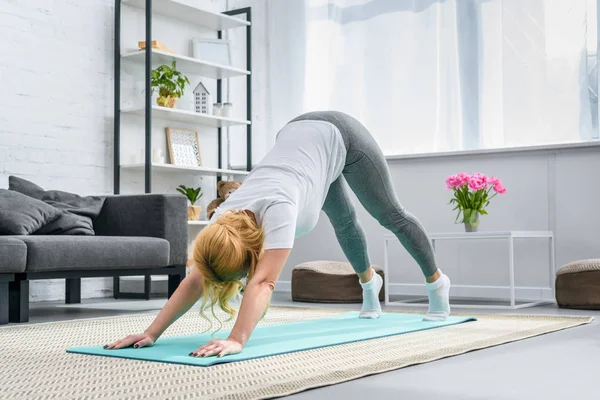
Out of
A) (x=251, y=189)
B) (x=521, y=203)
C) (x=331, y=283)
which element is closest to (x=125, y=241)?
(x=331, y=283)

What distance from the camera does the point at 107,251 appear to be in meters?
3.74

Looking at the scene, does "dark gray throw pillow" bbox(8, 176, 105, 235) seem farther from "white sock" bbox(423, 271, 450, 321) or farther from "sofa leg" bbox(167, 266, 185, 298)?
"white sock" bbox(423, 271, 450, 321)

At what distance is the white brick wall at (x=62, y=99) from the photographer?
470 centimetres

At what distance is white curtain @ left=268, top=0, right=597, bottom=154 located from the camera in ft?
15.9

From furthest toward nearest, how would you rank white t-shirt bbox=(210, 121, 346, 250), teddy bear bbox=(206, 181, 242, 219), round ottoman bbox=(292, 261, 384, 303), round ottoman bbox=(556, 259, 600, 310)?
1. teddy bear bbox=(206, 181, 242, 219)
2. round ottoman bbox=(292, 261, 384, 303)
3. round ottoman bbox=(556, 259, 600, 310)
4. white t-shirt bbox=(210, 121, 346, 250)

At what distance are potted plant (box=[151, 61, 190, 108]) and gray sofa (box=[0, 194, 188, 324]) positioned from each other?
113cm

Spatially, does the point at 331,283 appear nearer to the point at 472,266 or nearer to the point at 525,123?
the point at 472,266

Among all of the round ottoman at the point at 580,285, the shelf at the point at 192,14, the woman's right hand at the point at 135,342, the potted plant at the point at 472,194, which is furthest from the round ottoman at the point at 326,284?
the woman's right hand at the point at 135,342

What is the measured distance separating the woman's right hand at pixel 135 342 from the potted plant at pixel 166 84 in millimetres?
3227

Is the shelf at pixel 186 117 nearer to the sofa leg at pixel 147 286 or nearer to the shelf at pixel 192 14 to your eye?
the shelf at pixel 192 14

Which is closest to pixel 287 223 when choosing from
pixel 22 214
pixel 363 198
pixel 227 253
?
pixel 227 253

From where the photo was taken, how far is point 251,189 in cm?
237

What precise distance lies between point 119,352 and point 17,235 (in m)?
1.75

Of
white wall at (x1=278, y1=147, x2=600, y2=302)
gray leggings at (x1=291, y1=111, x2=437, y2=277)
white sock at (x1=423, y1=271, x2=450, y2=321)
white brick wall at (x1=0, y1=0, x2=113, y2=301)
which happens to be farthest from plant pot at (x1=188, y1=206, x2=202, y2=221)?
white sock at (x1=423, y1=271, x2=450, y2=321)
